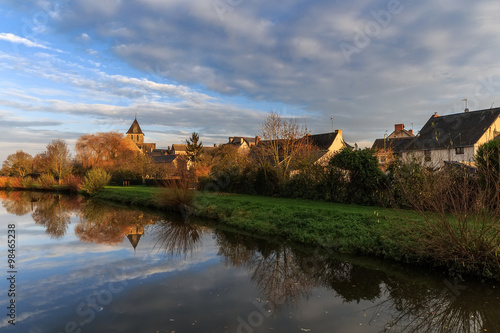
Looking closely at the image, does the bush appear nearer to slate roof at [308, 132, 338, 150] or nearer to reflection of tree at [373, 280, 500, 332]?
→ slate roof at [308, 132, 338, 150]

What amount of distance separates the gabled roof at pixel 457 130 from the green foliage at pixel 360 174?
54.4ft

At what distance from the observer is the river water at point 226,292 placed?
5.93 metres

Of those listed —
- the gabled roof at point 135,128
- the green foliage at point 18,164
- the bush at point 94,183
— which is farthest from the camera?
the gabled roof at point 135,128

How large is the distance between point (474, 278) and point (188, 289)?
7217 millimetres

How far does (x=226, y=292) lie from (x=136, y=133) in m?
102

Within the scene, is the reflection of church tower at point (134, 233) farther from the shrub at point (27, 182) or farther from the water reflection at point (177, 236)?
the shrub at point (27, 182)

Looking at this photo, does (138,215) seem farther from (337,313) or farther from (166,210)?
(337,313)

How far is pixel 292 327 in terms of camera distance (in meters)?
5.77

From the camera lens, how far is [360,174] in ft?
54.9

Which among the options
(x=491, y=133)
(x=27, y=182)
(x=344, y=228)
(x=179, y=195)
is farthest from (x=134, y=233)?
(x=27, y=182)

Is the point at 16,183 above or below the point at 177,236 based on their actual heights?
above

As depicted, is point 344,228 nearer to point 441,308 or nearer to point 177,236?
point 441,308

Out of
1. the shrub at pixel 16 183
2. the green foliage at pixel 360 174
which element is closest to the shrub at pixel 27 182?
the shrub at pixel 16 183

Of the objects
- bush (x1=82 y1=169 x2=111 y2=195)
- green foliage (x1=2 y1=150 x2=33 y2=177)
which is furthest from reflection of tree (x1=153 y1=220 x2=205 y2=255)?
green foliage (x1=2 y1=150 x2=33 y2=177)
